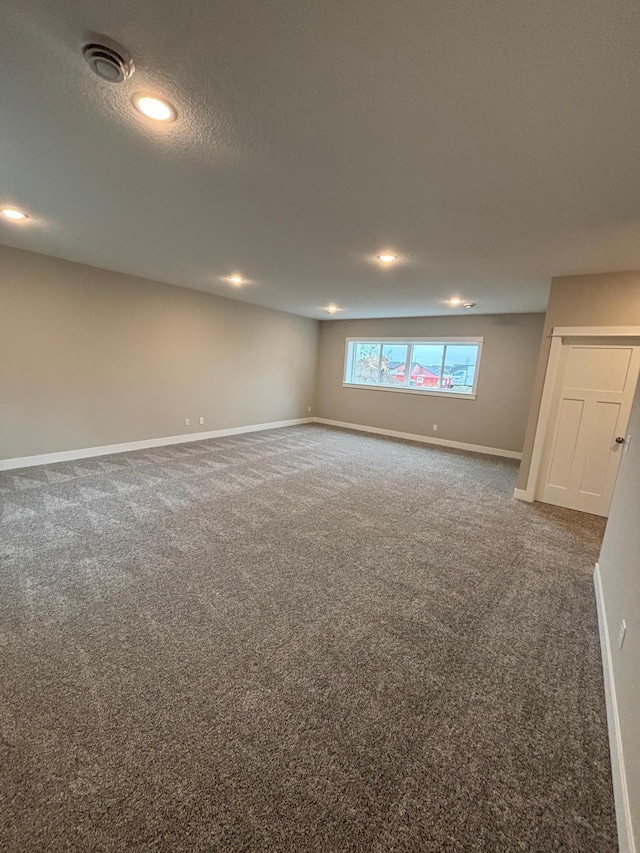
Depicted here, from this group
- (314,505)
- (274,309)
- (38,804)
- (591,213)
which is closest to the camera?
(38,804)

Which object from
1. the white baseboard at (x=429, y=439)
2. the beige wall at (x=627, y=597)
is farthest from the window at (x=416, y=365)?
the beige wall at (x=627, y=597)

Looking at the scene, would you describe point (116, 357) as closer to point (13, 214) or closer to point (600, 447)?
point (13, 214)

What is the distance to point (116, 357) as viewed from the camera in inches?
199

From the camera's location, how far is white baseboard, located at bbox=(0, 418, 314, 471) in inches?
171

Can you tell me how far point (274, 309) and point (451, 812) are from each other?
7.23 m

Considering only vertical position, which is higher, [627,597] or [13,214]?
[13,214]

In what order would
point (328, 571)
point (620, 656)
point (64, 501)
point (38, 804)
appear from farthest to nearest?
point (64, 501) → point (328, 571) → point (620, 656) → point (38, 804)

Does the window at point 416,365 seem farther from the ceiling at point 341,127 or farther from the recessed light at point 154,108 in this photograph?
the recessed light at point 154,108

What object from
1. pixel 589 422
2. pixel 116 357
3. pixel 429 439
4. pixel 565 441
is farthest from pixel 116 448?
pixel 589 422

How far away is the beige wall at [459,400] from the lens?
239 inches

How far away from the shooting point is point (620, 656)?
1603mm

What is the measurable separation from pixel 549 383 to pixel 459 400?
279 cm

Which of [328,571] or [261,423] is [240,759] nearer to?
[328,571]

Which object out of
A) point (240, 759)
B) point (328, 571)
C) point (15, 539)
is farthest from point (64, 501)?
point (240, 759)
